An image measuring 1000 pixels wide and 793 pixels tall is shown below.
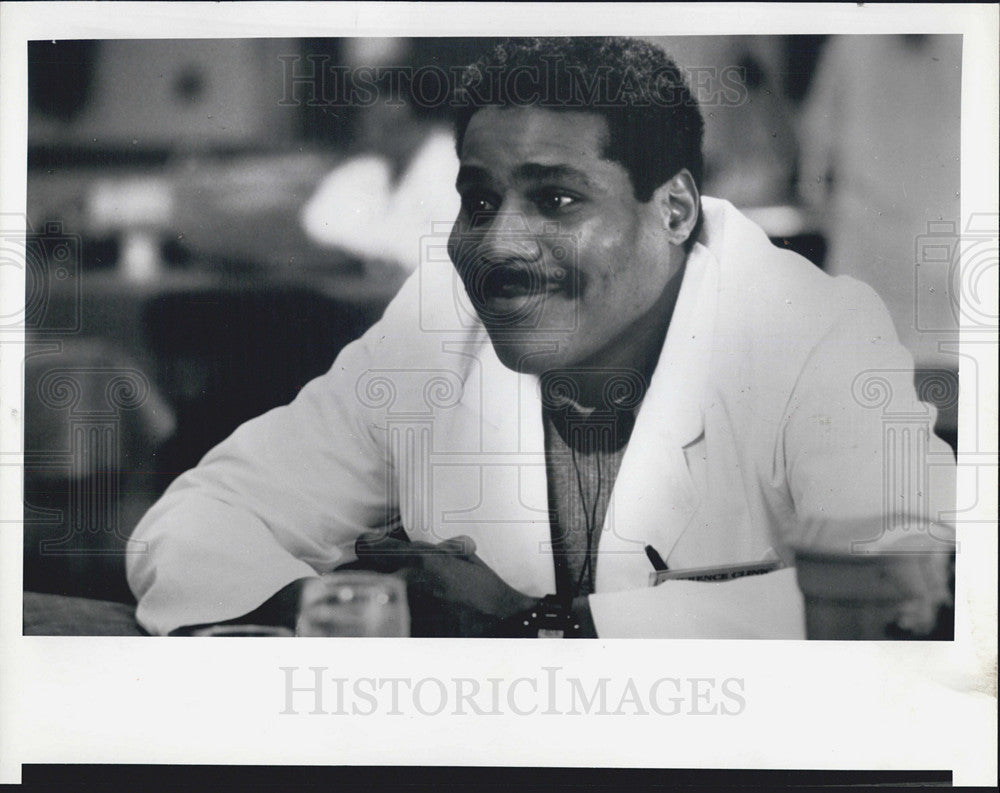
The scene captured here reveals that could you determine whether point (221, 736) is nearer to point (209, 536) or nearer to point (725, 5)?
point (209, 536)

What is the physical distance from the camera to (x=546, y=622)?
8.25 ft

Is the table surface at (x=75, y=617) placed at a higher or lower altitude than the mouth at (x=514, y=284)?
lower

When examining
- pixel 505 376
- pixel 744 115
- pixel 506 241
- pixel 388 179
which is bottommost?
pixel 505 376

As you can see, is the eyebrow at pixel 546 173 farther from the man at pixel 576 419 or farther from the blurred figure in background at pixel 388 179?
the blurred figure in background at pixel 388 179

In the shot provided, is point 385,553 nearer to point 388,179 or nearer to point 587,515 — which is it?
point 587,515

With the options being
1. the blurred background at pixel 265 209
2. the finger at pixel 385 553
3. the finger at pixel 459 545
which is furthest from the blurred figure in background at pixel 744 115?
the finger at pixel 385 553

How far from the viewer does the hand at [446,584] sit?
99.3 inches

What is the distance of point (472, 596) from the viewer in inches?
99.4

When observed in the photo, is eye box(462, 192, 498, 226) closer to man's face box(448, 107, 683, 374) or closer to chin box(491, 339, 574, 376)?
man's face box(448, 107, 683, 374)

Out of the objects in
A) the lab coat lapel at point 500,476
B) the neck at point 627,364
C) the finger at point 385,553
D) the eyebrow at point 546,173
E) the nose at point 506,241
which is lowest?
the finger at point 385,553

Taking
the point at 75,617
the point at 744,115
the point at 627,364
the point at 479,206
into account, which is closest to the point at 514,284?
the point at 479,206

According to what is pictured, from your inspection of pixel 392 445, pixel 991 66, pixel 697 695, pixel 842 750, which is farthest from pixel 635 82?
pixel 842 750

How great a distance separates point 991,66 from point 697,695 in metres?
1.71

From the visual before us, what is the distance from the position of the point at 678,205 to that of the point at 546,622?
1.08 metres
